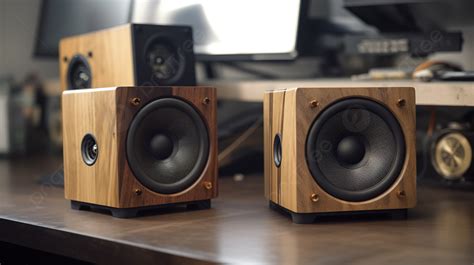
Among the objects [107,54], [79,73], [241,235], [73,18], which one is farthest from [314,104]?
[73,18]

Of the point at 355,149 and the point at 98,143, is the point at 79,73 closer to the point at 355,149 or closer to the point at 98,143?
the point at 98,143

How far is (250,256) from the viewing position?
745 mm

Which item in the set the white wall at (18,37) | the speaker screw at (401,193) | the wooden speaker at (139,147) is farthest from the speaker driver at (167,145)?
the white wall at (18,37)

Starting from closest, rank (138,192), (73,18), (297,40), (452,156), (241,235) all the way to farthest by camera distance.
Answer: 1. (241,235)
2. (138,192)
3. (452,156)
4. (297,40)
5. (73,18)

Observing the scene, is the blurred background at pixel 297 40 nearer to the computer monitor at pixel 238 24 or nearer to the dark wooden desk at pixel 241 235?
the computer monitor at pixel 238 24

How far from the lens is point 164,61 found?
1161 mm

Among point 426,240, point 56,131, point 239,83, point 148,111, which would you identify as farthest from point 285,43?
point 56,131

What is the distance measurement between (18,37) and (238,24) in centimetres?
101

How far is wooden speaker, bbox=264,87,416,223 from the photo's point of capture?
2.97 feet

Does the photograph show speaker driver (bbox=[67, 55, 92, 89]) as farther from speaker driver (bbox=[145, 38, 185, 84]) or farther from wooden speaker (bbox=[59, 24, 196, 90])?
speaker driver (bbox=[145, 38, 185, 84])

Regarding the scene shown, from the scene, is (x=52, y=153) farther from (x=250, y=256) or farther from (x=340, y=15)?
(x=250, y=256)

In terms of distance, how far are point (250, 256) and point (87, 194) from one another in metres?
0.36

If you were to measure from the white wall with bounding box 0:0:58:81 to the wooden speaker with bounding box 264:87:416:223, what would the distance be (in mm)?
1426

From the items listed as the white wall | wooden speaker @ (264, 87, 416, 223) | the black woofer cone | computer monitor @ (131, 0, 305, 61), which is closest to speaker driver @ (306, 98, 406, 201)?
wooden speaker @ (264, 87, 416, 223)
